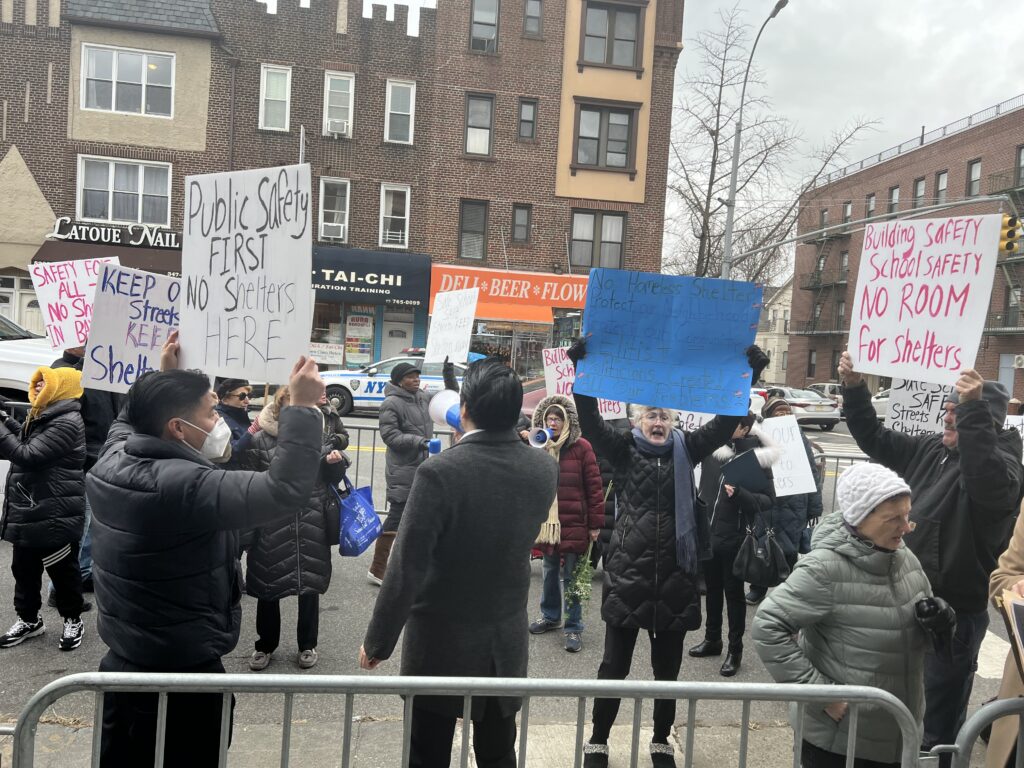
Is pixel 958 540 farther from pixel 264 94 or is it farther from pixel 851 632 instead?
pixel 264 94

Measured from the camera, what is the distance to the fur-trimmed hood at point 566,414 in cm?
534

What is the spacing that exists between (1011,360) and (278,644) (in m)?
40.0

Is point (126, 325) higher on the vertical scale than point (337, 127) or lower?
lower

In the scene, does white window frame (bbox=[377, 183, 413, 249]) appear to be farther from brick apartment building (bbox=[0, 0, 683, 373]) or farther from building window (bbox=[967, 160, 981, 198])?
building window (bbox=[967, 160, 981, 198])

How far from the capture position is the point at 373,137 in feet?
75.0

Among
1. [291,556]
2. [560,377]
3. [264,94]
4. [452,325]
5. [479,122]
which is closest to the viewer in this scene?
[291,556]

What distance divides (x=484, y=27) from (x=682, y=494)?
22.6 m

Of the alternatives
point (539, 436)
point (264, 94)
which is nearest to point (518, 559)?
point (539, 436)

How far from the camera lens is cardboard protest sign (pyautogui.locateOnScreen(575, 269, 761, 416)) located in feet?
11.6

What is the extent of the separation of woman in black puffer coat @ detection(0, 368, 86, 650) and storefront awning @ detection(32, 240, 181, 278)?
17.8 m

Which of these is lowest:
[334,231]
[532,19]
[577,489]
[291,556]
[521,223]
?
[291,556]

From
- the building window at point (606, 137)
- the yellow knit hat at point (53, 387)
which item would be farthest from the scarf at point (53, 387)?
the building window at point (606, 137)

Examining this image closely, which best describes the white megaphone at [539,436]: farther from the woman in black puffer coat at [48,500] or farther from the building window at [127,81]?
the building window at [127,81]

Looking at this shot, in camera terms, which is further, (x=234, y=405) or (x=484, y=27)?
(x=484, y=27)
